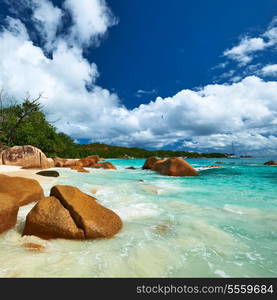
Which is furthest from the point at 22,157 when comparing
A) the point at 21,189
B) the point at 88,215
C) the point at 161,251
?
the point at 161,251

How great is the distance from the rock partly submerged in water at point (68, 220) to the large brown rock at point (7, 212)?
39cm

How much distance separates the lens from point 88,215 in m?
3.42

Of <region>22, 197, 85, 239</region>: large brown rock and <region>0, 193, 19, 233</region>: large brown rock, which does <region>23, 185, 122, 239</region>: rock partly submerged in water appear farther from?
<region>0, 193, 19, 233</region>: large brown rock

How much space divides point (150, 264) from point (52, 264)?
1431mm

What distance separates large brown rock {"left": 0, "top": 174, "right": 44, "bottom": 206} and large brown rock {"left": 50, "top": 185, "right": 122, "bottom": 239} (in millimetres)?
1674

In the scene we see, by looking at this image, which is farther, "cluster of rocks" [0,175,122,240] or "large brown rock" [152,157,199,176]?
"large brown rock" [152,157,199,176]

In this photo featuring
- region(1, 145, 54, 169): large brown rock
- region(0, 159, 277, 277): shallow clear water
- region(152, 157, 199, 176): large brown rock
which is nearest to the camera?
region(0, 159, 277, 277): shallow clear water

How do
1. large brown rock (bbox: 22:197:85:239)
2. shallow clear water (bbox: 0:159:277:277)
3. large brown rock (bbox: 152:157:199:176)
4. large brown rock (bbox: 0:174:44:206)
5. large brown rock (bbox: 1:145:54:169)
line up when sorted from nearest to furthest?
1. shallow clear water (bbox: 0:159:277:277)
2. large brown rock (bbox: 22:197:85:239)
3. large brown rock (bbox: 0:174:44:206)
4. large brown rock (bbox: 1:145:54:169)
5. large brown rock (bbox: 152:157:199:176)

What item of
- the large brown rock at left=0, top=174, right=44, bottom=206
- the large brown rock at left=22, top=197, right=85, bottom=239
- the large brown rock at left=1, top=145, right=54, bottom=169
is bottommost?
the large brown rock at left=22, top=197, right=85, bottom=239

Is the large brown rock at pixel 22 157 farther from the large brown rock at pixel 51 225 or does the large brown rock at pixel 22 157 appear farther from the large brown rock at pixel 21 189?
the large brown rock at pixel 51 225

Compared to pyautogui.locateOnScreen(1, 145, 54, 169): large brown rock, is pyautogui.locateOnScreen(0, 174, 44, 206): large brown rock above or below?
below

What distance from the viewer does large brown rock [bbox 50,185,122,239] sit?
3.27 meters

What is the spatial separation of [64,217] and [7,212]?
3.72ft

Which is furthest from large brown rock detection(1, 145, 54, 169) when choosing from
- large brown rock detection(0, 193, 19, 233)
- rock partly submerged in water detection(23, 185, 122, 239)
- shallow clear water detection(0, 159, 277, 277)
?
rock partly submerged in water detection(23, 185, 122, 239)
